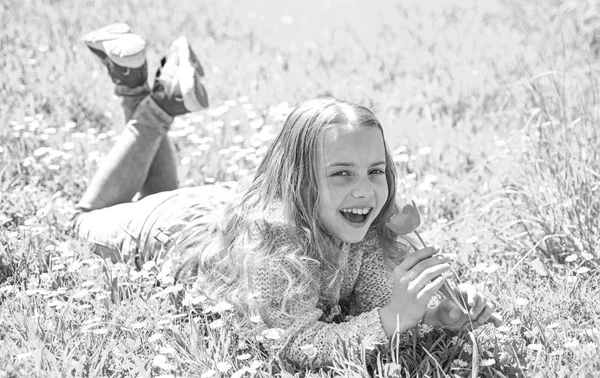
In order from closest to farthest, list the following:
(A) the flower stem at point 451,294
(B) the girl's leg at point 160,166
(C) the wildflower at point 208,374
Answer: (C) the wildflower at point 208,374, (A) the flower stem at point 451,294, (B) the girl's leg at point 160,166

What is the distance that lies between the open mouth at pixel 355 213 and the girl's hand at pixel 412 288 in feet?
0.64

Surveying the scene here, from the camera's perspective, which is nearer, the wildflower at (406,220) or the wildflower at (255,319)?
the wildflower at (406,220)

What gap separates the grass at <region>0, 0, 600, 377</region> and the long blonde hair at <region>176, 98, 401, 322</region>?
122mm

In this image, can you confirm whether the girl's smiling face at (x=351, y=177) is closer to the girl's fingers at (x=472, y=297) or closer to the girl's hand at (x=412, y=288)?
the girl's hand at (x=412, y=288)

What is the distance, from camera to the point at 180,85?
2.79m

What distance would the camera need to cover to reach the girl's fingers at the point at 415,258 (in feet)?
6.39

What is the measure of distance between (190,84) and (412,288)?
3.97 ft

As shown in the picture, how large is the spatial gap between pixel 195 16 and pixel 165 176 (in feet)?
7.28

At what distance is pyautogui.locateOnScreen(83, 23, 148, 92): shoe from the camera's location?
9.36ft

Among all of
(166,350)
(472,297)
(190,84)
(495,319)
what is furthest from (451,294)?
(190,84)


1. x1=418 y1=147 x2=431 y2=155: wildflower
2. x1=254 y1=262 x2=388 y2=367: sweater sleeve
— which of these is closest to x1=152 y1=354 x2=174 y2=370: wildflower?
x1=254 y1=262 x2=388 y2=367: sweater sleeve

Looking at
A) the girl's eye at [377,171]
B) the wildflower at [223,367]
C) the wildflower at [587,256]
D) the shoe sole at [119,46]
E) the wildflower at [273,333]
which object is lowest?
the wildflower at [587,256]

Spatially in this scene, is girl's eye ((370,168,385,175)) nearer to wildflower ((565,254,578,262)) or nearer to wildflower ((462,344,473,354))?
wildflower ((462,344,473,354))

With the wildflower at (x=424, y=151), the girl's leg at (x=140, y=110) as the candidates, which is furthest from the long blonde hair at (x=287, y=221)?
the wildflower at (x=424, y=151)
